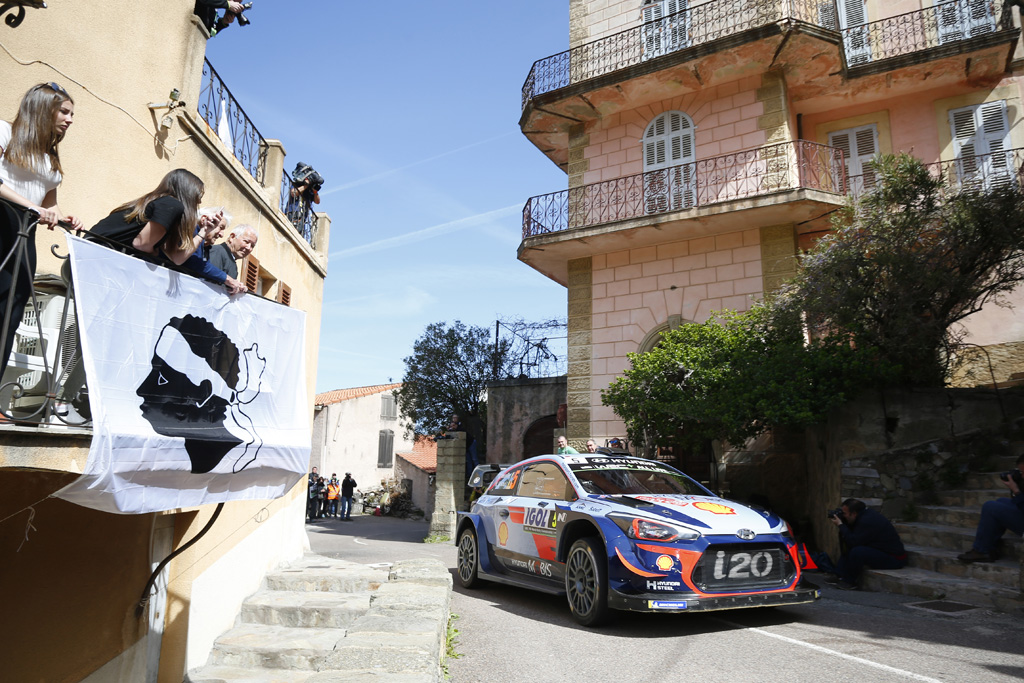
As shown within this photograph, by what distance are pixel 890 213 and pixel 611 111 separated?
8290mm

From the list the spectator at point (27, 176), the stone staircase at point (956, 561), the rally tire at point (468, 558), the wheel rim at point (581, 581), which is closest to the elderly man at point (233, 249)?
the spectator at point (27, 176)

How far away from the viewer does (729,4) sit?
16.5m

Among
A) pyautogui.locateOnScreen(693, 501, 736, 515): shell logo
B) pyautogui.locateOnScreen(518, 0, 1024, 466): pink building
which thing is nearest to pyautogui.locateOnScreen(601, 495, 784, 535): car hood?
pyautogui.locateOnScreen(693, 501, 736, 515): shell logo

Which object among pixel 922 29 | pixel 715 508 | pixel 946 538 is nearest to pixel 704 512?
pixel 715 508

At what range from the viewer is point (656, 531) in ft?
19.8

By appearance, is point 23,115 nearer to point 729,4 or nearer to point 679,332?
point 679,332

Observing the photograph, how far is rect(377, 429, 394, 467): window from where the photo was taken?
3991 centimetres

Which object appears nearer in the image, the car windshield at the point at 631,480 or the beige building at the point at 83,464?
the beige building at the point at 83,464

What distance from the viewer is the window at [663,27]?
17.2 metres

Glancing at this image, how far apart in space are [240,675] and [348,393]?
122 feet

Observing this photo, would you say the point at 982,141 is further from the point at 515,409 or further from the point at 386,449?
the point at 386,449

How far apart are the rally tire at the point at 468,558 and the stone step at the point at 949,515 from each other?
6.10 meters

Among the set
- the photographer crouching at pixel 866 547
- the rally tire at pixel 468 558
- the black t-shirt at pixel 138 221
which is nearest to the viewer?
the black t-shirt at pixel 138 221

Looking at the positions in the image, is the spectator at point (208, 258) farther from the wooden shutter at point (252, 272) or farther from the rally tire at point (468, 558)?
the rally tire at point (468, 558)
